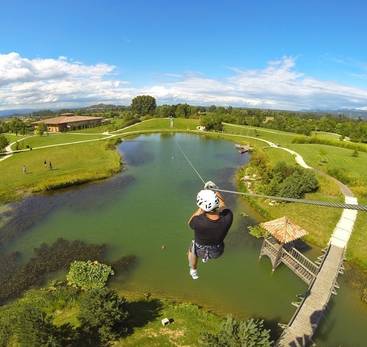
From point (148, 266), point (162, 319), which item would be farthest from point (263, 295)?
point (148, 266)

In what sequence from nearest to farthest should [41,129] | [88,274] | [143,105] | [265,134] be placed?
1. [88,274]
2. [41,129]
3. [265,134]
4. [143,105]

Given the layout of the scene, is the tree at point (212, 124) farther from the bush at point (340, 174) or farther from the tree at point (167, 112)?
the bush at point (340, 174)

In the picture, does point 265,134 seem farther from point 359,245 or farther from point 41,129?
point 359,245

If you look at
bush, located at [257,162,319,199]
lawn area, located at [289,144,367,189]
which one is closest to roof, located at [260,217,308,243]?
Answer: bush, located at [257,162,319,199]

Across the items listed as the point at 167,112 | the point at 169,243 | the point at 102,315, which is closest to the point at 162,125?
the point at 167,112

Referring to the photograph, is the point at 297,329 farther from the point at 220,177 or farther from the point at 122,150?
the point at 122,150

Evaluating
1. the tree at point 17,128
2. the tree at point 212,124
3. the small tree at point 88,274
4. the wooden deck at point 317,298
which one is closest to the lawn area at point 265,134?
the tree at point 212,124

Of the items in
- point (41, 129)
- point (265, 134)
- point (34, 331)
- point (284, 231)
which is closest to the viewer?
point (34, 331)
